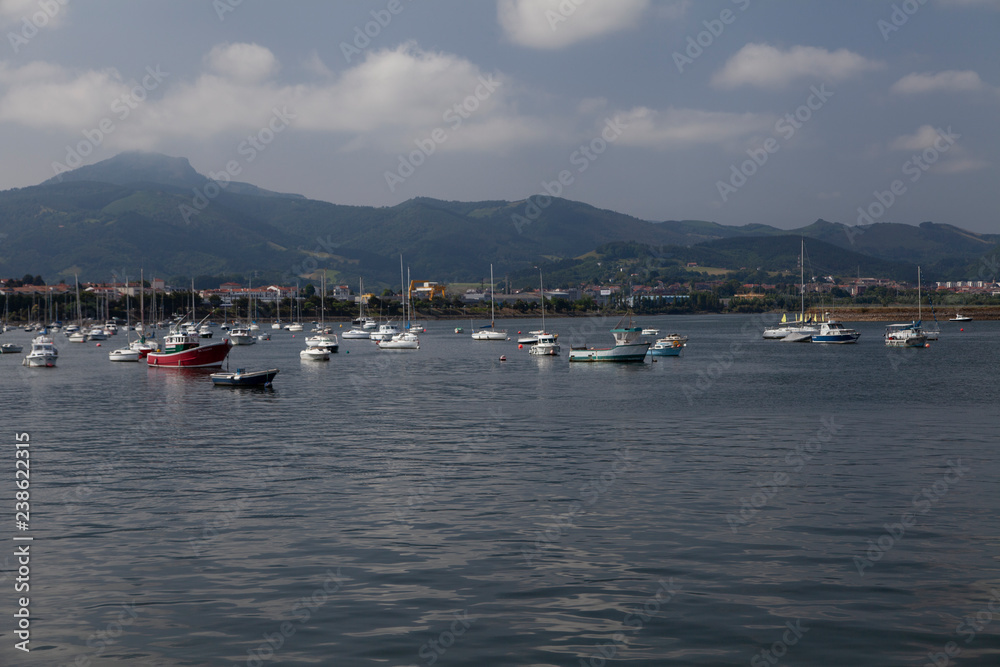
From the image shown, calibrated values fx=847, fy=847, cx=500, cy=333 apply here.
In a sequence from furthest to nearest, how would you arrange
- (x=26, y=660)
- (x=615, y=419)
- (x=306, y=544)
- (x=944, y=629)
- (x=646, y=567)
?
(x=615, y=419) → (x=306, y=544) → (x=646, y=567) → (x=944, y=629) → (x=26, y=660)

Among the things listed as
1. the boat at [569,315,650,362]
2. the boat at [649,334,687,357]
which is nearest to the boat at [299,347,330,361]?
the boat at [569,315,650,362]

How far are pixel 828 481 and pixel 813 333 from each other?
121 metres

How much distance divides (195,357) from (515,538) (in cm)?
7348

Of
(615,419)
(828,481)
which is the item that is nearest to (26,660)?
(828,481)

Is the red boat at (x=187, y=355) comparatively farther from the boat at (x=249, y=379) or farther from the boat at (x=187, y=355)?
the boat at (x=249, y=379)

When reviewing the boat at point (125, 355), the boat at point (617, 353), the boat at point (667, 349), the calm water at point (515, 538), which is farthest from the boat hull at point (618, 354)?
the boat at point (125, 355)

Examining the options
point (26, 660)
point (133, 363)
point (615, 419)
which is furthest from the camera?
point (133, 363)

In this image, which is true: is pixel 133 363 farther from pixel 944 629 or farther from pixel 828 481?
pixel 944 629

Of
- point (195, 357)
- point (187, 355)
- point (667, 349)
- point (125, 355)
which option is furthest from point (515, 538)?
point (125, 355)

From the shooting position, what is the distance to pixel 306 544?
20.2 metres

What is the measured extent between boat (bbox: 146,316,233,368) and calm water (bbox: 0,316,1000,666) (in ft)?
129

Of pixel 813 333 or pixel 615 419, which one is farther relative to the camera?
pixel 813 333

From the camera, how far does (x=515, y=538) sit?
20672mm

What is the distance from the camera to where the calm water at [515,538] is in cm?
1427
